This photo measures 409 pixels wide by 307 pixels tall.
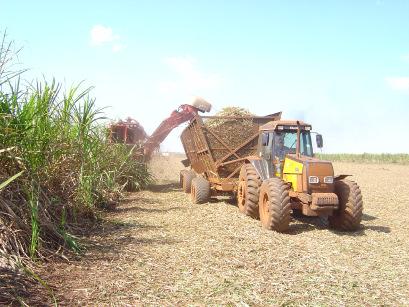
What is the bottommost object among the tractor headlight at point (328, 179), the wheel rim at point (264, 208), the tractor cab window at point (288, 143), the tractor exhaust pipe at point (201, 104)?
the wheel rim at point (264, 208)

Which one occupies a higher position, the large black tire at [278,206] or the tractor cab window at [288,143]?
the tractor cab window at [288,143]

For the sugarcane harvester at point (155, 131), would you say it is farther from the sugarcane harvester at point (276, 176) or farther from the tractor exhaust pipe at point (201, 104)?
the sugarcane harvester at point (276, 176)

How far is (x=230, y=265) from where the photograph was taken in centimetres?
495

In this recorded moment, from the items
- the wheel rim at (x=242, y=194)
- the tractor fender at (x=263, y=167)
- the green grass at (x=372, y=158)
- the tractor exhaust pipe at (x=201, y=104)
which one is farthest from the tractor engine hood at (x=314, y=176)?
the green grass at (x=372, y=158)

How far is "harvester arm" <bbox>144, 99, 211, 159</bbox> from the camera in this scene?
13.0 metres

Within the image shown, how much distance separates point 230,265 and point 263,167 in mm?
3710

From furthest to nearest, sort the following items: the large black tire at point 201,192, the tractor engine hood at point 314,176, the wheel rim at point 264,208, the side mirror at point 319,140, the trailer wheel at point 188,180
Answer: the trailer wheel at point 188,180
the large black tire at point 201,192
the side mirror at point 319,140
the wheel rim at point 264,208
the tractor engine hood at point 314,176

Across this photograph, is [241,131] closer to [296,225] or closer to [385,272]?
[296,225]

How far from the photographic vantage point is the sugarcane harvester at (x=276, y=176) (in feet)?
22.4

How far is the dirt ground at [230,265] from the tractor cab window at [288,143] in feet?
4.63

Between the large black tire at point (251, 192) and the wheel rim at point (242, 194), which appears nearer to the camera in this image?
the large black tire at point (251, 192)

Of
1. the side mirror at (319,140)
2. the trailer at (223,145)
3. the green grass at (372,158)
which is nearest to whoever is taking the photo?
the side mirror at (319,140)

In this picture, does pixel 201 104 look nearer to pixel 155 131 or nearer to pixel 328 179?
pixel 155 131

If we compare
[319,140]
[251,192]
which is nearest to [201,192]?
[251,192]
